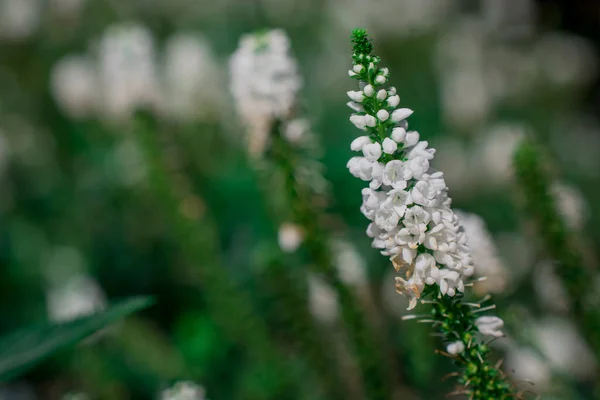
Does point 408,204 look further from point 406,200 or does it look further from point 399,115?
point 399,115

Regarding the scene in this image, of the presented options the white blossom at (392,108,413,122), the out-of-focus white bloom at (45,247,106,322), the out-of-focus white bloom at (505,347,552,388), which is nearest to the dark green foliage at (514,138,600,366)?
the out-of-focus white bloom at (505,347,552,388)

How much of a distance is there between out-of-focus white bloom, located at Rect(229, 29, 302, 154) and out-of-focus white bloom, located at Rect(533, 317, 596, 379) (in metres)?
1.47

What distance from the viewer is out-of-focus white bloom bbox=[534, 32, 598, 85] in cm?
701

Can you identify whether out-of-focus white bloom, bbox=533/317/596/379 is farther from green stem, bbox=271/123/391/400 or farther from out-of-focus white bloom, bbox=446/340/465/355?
out-of-focus white bloom, bbox=446/340/465/355

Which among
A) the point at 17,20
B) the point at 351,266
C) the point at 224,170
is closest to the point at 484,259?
the point at 351,266

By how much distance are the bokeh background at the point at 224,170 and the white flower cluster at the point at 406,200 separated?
59 centimetres

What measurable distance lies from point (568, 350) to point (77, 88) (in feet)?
13.2

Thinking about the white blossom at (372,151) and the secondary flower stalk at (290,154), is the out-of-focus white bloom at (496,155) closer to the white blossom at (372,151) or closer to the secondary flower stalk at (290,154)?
the secondary flower stalk at (290,154)

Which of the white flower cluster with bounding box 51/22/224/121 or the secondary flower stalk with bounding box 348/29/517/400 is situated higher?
the white flower cluster with bounding box 51/22/224/121

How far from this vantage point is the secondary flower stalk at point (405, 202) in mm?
1265

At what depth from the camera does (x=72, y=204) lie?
5.33 m

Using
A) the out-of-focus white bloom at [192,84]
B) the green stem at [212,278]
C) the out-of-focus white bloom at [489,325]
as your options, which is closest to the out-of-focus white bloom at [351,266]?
the green stem at [212,278]

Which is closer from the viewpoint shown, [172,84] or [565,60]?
[172,84]

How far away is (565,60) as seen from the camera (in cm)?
722
